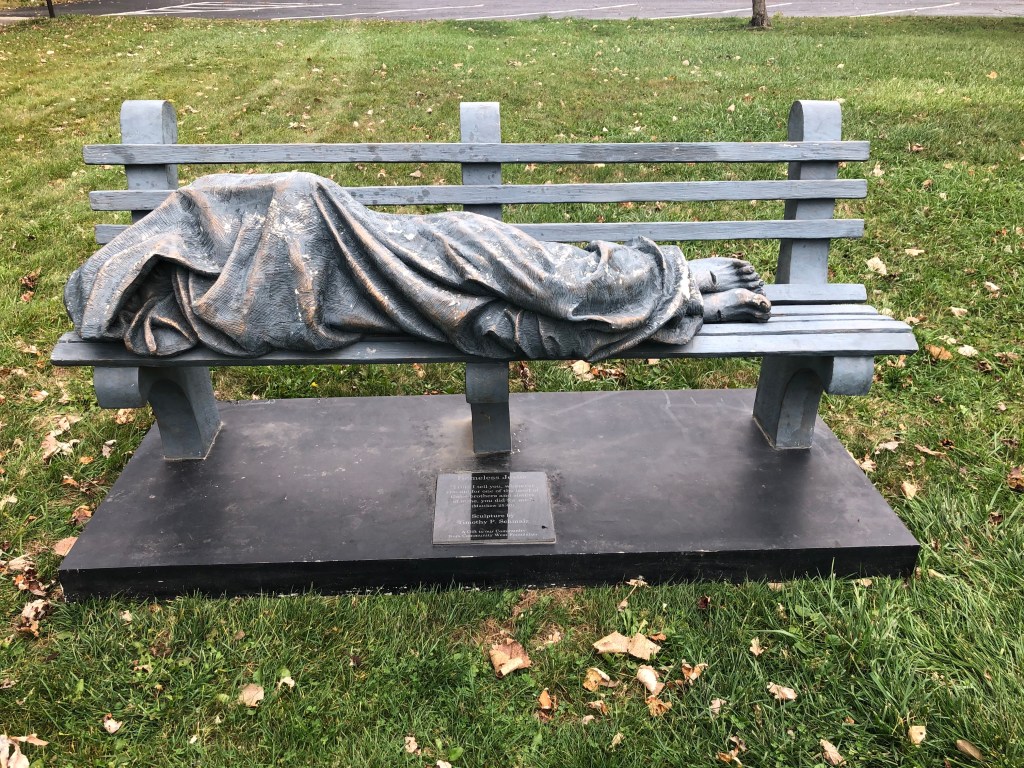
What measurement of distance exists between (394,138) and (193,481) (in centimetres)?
504

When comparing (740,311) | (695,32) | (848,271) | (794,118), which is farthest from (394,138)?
(695,32)

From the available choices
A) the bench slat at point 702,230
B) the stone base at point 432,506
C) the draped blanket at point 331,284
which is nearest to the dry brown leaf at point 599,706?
the stone base at point 432,506

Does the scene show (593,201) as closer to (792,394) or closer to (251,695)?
(792,394)

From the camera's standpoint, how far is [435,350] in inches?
109

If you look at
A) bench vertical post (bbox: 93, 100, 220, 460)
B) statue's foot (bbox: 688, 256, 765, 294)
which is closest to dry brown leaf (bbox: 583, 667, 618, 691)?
statue's foot (bbox: 688, 256, 765, 294)

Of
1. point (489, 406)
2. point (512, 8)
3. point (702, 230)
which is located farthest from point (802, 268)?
point (512, 8)

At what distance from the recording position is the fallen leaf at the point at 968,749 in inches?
89.6

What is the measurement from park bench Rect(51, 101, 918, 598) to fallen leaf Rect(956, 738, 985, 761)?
718 millimetres

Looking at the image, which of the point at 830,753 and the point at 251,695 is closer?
the point at 830,753

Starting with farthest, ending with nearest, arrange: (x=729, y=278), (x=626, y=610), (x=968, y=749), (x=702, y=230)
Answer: (x=702, y=230) < (x=729, y=278) < (x=626, y=610) < (x=968, y=749)

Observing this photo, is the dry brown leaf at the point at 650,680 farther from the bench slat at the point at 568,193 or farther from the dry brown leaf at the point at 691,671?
the bench slat at the point at 568,193

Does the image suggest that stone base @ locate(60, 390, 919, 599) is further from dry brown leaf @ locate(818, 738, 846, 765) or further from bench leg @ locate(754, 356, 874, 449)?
dry brown leaf @ locate(818, 738, 846, 765)

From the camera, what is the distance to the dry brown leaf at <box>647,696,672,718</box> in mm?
2457

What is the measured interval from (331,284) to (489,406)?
82 centimetres
